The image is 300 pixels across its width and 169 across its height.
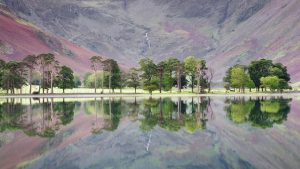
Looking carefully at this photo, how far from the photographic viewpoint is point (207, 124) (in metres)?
51.7

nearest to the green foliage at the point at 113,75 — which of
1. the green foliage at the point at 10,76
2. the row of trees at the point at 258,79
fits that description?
the green foliage at the point at 10,76

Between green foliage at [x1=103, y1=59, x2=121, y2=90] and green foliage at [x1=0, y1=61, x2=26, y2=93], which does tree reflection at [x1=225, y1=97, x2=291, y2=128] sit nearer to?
green foliage at [x1=0, y1=61, x2=26, y2=93]

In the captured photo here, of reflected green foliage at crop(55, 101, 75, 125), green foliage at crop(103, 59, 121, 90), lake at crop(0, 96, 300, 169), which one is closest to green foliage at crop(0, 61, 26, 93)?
green foliage at crop(103, 59, 121, 90)

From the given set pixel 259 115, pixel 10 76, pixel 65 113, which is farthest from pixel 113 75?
pixel 259 115

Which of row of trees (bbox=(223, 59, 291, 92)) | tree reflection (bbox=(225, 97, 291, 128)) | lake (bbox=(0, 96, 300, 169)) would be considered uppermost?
row of trees (bbox=(223, 59, 291, 92))

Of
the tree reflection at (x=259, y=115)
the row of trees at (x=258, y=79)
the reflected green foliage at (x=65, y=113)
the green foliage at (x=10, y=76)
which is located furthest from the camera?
the row of trees at (x=258, y=79)

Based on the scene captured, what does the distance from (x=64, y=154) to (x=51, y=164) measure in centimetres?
395

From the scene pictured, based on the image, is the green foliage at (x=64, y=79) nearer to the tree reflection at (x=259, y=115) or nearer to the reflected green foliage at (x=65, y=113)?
the reflected green foliage at (x=65, y=113)

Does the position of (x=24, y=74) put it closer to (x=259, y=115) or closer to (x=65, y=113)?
(x=65, y=113)

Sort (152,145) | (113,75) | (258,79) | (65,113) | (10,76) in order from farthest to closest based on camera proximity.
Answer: (258,79) < (113,75) < (10,76) < (65,113) < (152,145)

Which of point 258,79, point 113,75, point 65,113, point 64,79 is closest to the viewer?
point 65,113

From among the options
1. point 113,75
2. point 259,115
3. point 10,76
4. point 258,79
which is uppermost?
point 113,75

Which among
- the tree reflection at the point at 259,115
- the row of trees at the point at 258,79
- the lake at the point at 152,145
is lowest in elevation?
the lake at the point at 152,145

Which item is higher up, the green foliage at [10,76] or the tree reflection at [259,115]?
the green foliage at [10,76]
